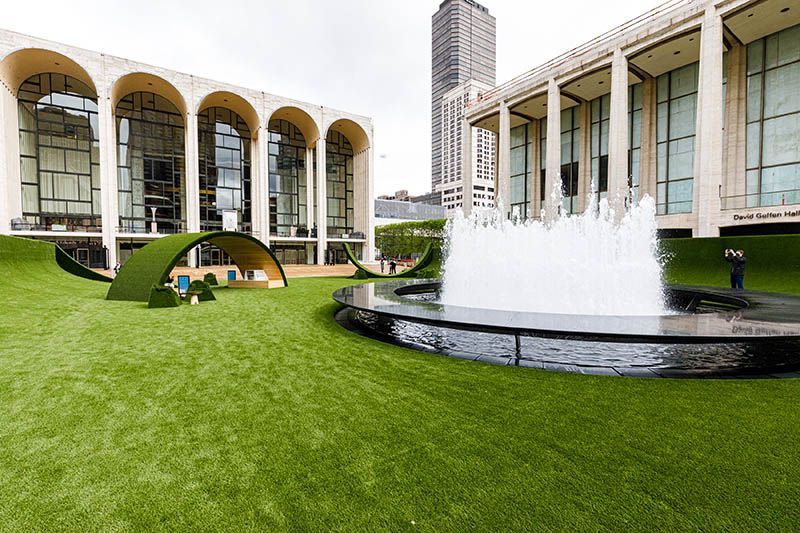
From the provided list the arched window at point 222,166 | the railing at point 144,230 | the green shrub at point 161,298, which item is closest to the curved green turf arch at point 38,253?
the green shrub at point 161,298

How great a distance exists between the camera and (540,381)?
15.4 feet

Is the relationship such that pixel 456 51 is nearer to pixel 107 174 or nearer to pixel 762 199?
pixel 107 174

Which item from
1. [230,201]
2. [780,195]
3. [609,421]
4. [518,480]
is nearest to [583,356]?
[609,421]

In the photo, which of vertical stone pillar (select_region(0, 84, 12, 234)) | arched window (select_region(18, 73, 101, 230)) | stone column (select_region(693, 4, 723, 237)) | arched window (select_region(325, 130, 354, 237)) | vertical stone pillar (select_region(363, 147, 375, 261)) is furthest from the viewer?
arched window (select_region(325, 130, 354, 237))

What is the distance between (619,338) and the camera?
4.82 meters

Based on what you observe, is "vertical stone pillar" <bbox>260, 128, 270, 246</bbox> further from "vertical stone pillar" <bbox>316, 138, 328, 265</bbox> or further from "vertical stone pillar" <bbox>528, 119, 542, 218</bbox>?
"vertical stone pillar" <bbox>528, 119, 542, 218</bbox>

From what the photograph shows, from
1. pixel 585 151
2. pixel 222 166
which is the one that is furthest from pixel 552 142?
pixel 222 166

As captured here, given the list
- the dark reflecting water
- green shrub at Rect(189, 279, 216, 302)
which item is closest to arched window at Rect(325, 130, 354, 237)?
green shrub at Rect(189, 279, 216, 302)

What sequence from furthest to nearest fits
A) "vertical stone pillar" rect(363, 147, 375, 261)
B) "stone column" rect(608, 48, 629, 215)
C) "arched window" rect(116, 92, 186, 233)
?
1. "vertical stone pillar" rect(363, 147, 375, 261)
2. "arched window" rect(116, 92, 186, 233)
3. "stone column" rect(608, 48, 629, 215)

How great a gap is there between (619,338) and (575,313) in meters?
2.99

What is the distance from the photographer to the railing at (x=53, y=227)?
2871 cm

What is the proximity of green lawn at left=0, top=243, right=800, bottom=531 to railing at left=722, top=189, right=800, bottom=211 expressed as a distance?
2182 centimetres

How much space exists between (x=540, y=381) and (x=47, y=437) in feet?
16.2

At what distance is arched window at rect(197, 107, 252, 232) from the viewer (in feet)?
128
